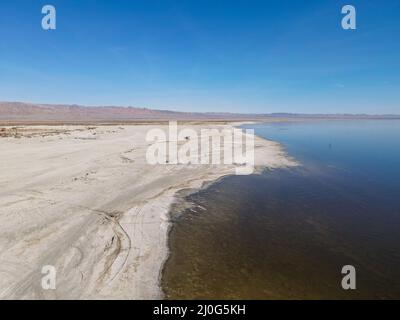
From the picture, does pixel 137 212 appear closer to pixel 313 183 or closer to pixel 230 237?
pixel 230 237

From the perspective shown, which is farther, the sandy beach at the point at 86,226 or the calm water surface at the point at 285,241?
the calm water surface at the point at 285,241

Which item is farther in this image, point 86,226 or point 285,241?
point 86,226

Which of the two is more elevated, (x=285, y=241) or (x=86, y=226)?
(x=86, y=226)

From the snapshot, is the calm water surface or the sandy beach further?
the calm water surface
